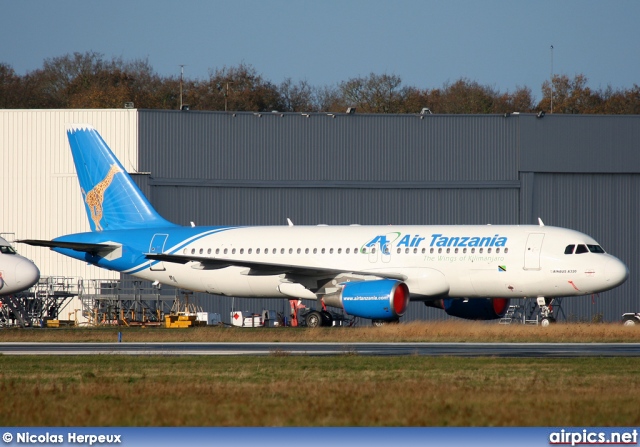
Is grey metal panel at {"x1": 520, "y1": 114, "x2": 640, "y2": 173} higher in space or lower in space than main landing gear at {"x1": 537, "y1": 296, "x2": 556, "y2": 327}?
higher

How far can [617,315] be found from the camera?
5012cm

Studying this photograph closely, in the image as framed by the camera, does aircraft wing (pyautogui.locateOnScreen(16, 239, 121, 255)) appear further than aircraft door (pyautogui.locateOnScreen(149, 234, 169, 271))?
No

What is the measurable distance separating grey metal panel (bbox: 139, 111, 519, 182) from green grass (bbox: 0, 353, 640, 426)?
28.3 metres

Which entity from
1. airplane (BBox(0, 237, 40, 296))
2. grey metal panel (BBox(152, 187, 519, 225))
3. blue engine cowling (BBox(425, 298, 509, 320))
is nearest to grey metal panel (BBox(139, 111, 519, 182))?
grey metal panel (BBox(152, 187, 519, 225))

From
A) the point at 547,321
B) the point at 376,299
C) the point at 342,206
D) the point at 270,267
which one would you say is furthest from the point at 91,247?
the point at 547,321

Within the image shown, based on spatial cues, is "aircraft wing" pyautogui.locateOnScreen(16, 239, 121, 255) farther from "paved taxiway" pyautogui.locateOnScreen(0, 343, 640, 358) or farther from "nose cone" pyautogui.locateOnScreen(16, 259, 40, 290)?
"paved taxiway" pyautogui.locateOnScreen(0, 343, 640, 358)

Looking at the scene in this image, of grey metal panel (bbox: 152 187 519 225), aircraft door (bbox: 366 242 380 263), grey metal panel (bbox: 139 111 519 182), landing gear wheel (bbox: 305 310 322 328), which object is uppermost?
grey metal panel (bbox: 139 111 519 182)

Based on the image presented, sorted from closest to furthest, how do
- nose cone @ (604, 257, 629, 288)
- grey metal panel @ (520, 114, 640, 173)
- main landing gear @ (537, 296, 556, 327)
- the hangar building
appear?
1. nose cone @ (604, 257, 629, 288)
2. main landing gear @ (537, 296, 556, 327)
3. the hangar building
4. grey metal panel @ (520, 114, 640, 173)

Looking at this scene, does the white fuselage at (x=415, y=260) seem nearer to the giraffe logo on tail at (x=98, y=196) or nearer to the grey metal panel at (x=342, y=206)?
the giraffe logo on tail at (x=98, y=196)

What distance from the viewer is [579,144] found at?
50.5 m

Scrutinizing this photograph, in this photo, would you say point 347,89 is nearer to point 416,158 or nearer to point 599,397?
point 416,158

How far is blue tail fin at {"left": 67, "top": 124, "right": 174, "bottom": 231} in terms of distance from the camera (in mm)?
41625

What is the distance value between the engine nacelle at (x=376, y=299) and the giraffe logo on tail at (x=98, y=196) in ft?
39.4

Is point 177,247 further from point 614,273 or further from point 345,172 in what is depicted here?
point 614,273
